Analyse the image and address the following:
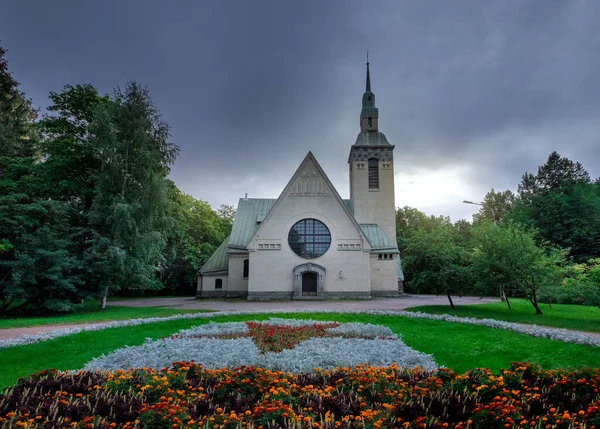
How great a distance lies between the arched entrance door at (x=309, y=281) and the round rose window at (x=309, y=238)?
119cm

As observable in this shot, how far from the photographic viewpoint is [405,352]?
962 centimetres

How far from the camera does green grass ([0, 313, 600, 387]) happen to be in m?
8.75

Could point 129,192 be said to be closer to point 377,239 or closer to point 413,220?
point 377,239

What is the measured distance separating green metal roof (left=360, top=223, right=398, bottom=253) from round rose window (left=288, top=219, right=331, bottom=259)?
5.74 meters

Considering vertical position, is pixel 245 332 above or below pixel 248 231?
below

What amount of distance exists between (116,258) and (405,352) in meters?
18.5

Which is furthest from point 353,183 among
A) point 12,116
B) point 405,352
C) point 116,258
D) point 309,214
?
point 405,352

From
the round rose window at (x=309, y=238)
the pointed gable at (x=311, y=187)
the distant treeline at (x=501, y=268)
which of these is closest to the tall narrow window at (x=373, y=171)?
the pointed gable at (x=311, y=187)

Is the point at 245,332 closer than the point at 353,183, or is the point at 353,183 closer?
the point at 245,332

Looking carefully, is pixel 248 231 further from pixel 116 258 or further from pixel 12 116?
pixel 12 116

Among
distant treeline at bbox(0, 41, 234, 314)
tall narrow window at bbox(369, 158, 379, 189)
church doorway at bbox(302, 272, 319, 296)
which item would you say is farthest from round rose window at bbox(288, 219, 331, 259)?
tall narrow window at bbox(369, 158, 379, 189)

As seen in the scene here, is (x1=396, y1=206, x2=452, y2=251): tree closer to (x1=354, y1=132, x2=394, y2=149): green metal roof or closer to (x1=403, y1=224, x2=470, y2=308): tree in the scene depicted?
(x1=354, y1=132, x2=394, y2=149): green metal roof

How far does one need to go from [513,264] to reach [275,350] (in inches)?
537

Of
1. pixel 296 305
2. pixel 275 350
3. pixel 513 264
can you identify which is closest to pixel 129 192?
pixel 296 305
